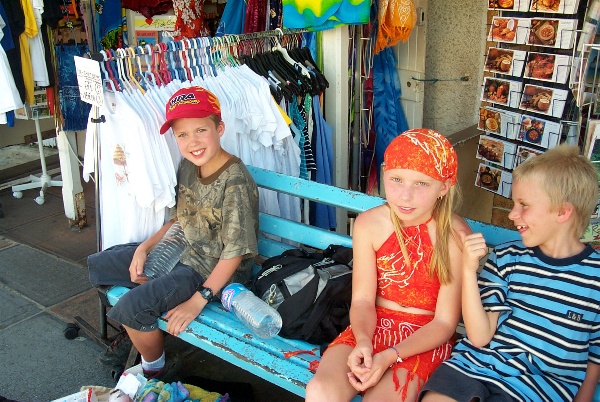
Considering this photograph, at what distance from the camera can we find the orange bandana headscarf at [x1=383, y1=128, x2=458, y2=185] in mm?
2211

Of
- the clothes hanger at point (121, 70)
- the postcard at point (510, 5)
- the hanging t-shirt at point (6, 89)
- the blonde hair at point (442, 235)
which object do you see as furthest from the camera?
the hanging t-shirt at point (6, 89)

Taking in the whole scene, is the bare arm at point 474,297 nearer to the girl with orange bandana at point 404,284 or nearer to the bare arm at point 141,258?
the girl with orange bandana at point 404,284

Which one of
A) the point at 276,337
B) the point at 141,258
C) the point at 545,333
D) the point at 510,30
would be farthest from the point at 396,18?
the point at 545,333

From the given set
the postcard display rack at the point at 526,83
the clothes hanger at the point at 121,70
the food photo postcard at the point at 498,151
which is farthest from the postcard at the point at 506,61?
the clothes hanger at the point at 121,70

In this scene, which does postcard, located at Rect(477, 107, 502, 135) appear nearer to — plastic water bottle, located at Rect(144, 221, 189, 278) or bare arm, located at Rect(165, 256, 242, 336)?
bare arm, located at Rect(165, 256, 242, 336)

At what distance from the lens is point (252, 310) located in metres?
2.68

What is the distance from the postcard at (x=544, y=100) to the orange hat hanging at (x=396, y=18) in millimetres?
1030

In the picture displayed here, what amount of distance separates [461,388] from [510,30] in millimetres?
2200

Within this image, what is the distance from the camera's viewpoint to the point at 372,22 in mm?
4301

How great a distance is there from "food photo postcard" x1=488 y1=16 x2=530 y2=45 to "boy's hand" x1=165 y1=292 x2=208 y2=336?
223 cm

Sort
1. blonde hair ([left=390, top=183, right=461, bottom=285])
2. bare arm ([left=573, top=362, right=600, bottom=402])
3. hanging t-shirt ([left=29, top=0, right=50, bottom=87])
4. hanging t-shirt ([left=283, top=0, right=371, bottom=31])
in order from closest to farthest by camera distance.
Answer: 1. bare arm ([left=573, top=362, right=600, bottom=402])
2. blonde hair ([left=390, top=183, right=461, bottom=285])
3. hanging t-shirt ([left=283, top=0, right=371, bottom=31])
4. hanging t-shirt ([left=29, top=0, right=50, bottom=87])

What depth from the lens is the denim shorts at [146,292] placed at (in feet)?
9.16

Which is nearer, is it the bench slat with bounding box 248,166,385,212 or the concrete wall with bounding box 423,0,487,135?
the bench slat with bounding box 248,166,385,212

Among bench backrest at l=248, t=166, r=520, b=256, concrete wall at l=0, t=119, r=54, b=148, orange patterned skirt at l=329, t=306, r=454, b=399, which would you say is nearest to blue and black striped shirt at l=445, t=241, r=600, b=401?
orange patterned skirt at l=329, t=306, r=454, b=399
